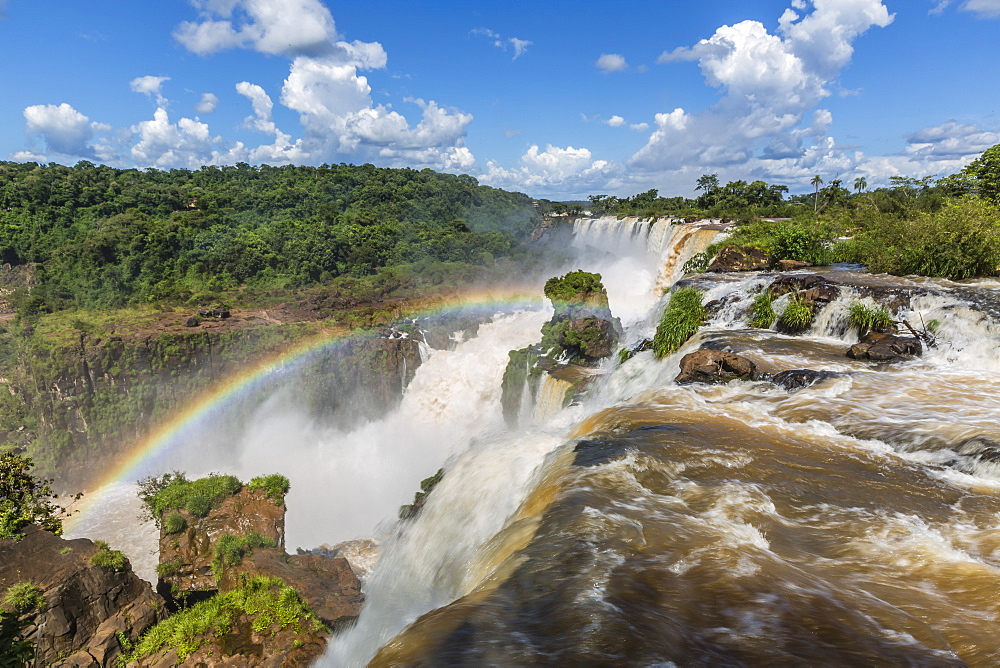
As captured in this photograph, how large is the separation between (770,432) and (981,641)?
15.2 feet

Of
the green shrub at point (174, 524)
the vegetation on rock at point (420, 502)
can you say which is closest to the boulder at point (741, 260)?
→ the vegetation on rock at point (420, 502)

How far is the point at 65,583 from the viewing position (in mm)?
9469

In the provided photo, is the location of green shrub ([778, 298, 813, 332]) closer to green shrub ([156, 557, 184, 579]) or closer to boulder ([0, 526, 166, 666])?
boulder ([0, 526, 166, 666])

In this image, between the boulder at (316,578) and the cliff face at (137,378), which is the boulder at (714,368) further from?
the cliff face at (137,378)

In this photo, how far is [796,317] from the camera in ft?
46.5

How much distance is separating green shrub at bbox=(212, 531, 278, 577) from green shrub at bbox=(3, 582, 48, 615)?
3.60m

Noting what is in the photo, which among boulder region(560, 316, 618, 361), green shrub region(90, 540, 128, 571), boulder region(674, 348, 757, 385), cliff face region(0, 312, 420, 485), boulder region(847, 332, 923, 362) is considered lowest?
cliff face region(0, 312, 420, 485)

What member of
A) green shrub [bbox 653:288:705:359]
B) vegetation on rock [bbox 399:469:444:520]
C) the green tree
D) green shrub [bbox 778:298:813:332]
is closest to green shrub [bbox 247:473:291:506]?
vegetation on rock [bbox 399:469:444:520]

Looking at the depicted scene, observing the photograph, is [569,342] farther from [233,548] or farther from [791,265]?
[233,548]

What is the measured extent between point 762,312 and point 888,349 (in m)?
4.06

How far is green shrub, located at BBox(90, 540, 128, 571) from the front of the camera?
33.2 feet

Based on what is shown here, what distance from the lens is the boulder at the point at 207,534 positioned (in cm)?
1314

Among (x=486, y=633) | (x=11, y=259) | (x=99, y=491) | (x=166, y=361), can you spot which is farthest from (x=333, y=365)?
(x=11, y=259)

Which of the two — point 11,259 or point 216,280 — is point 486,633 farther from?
point 11,259
